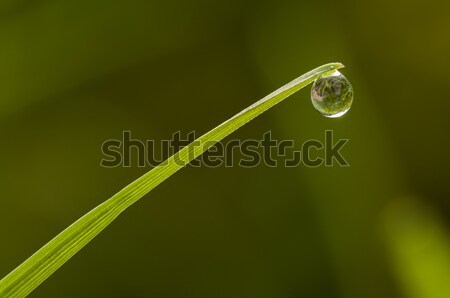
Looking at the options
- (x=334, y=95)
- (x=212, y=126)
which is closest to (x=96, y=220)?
(x=334, y=95)

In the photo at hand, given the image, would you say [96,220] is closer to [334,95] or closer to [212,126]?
[334,95]

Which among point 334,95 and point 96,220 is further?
point 334,95

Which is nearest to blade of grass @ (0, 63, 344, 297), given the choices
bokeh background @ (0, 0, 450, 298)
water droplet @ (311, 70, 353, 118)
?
water droplet @ (311, 70, 353, 118)

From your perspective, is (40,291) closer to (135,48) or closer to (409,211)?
(135,48)

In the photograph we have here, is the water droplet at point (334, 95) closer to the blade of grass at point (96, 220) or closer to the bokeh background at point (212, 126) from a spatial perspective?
the blade of grass at point (96, 220)

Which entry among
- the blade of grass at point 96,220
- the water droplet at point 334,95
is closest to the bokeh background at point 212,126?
the water droplet at point 334,95
